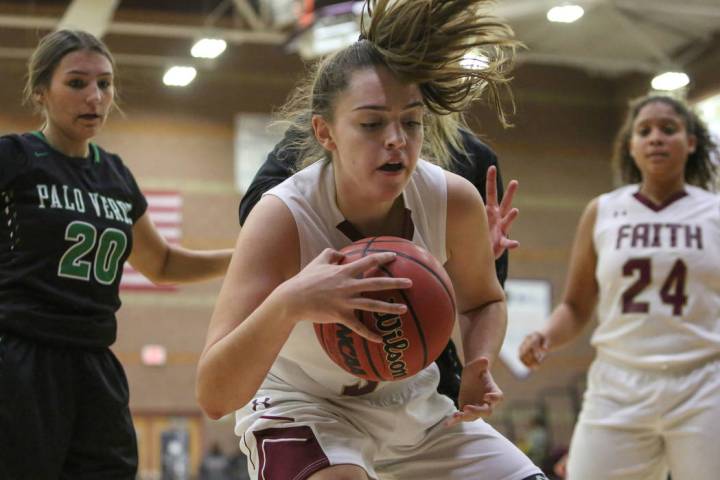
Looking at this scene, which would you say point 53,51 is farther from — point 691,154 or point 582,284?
point 691,154

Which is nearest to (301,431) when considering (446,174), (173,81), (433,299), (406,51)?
(433,299)

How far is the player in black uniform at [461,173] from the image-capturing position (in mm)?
3289

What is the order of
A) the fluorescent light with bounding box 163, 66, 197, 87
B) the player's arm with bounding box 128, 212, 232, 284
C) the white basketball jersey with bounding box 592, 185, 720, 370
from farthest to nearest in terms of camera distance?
the fluorescent light with bounding box 163, 66, 197, 87 < the white basketball jersey with bounding box 592, 185, 720, 370 < the player's arm with bounding box 128, 212, 232, 284

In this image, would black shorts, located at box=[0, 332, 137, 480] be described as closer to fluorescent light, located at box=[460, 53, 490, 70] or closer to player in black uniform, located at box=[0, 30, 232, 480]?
player in black uniform, located at box=[0, 30, 232, 480]

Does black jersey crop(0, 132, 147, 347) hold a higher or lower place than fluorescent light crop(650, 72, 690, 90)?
lower

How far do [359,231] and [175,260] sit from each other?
1558 millimetres

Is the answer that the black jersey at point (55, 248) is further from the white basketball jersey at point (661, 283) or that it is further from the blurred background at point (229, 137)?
the blurred background at point (229, 137)

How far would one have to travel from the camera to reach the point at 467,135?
145 inches

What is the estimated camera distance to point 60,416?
3.42 m

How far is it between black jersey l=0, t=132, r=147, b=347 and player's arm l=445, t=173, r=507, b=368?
134cm

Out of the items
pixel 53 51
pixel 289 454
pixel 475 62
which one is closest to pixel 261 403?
pixel 289 454

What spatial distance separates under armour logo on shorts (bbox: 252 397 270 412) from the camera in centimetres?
273

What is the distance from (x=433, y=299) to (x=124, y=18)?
36.0 feet

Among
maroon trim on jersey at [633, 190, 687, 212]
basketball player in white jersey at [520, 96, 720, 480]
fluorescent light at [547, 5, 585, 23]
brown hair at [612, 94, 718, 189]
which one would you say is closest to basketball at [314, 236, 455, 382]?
basketball player in white jersey at [520, 96, 720, 480]
